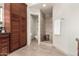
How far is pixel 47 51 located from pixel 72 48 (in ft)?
1.44

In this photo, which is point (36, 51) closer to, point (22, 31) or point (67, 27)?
point (22, 31)

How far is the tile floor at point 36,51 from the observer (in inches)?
79.6

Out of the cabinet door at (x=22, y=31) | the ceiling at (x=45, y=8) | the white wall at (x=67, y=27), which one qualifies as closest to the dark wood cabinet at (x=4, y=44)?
the cabinet door at (x=22, y=31)

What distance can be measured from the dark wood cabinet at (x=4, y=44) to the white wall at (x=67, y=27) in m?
0.87

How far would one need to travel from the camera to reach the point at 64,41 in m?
2.14

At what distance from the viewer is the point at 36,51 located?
6.95ft

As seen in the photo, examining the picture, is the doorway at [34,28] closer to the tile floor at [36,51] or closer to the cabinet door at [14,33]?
the tile floor at [36,51]

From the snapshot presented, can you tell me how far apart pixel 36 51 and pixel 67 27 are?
71cm

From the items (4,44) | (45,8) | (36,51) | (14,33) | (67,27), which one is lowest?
(36,51)

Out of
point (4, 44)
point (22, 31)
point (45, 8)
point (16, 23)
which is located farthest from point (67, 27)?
point (4, 44)

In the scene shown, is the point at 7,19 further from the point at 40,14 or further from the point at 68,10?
the point at 68,10

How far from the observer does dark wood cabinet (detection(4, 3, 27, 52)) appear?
6.92 feet

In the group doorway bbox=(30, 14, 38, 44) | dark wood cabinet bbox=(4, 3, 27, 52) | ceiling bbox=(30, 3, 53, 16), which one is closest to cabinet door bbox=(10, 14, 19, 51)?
dark wood cabinet bbox=(4, 3, 27, 52)

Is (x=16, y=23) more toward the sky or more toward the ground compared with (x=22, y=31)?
more toward the sky
